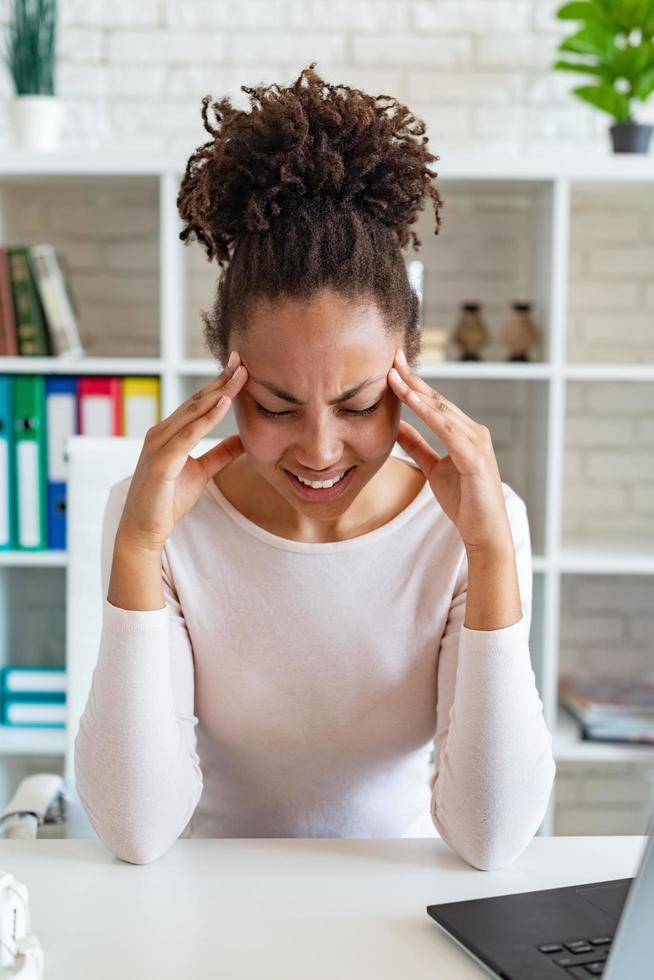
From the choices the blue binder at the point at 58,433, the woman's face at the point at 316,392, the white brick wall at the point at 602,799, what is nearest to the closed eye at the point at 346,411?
the woman's face at the point at 316,392

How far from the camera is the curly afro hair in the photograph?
43.6 inches

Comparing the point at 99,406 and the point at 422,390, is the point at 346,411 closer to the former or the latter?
the point at 422,390

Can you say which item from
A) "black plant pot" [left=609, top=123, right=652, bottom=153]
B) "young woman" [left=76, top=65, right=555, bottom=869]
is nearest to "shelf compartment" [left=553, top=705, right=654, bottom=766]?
"young woman" [left=76, top=65, right=555, bottom=869]

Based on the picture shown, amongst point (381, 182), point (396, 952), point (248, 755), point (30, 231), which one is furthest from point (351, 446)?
point (30, 231)

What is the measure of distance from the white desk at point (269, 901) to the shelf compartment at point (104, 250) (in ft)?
5.54

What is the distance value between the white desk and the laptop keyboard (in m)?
0.06

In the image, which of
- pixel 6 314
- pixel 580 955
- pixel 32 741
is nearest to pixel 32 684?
pixel 32 741

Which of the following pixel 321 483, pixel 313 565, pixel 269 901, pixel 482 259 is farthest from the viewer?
pixel 482 259

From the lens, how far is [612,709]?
2322mm

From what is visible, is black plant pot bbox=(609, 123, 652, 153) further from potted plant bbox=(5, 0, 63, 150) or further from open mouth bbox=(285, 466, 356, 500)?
open mouth bbox=(285, 466, 356, 500)

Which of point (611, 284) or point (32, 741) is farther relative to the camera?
point (611, 284)

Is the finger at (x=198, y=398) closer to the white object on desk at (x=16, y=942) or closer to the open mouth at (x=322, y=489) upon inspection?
the open mouth at (x=322, y=489)

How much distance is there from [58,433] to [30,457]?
0.08 meters

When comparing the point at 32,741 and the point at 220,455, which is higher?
the point at 220,455
